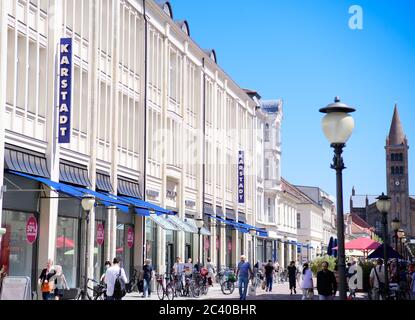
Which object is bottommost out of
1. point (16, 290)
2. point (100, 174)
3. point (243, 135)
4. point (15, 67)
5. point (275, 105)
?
point (16, 290)

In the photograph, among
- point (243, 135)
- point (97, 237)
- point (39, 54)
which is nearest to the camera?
point (39, 54)

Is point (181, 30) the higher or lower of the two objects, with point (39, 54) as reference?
higher

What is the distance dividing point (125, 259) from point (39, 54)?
14.0 m

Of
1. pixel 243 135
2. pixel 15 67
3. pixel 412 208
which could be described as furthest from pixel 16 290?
pixel 412 208

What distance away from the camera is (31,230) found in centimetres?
2711

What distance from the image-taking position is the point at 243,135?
66750mm

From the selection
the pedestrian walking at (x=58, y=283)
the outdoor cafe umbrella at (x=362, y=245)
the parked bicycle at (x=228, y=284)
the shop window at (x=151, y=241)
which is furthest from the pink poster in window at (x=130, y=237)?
the pedestrian walking at (x=58, y=283)

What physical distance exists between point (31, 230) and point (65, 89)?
5.34 metres

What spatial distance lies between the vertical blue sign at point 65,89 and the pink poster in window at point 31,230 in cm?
313

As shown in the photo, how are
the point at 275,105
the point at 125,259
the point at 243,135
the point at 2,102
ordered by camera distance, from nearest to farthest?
the point at 2,102
the point at 125,259
the point at 243,135
the point at 275,105

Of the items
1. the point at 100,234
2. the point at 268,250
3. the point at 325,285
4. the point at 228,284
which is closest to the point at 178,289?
the point at 100,234

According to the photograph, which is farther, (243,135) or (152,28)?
(243,135)

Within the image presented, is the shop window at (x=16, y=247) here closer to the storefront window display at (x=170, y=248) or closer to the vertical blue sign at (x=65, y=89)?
the vertical blue sign at (x=65, y=89)
